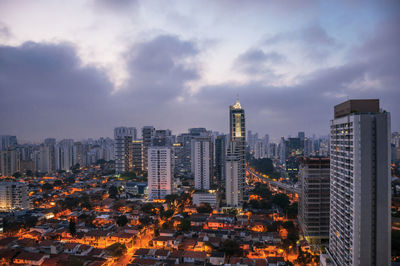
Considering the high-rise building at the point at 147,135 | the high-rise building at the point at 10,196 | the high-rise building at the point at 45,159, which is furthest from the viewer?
the high-rise building at the point at 45,159

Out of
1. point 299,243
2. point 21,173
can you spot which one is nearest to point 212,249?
point 299,243

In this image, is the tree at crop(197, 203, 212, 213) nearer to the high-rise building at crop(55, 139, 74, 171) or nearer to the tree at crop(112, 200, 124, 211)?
the tree at crop(112, 200, 124, 211)

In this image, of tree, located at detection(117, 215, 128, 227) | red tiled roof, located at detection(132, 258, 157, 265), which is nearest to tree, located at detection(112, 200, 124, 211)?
tree, located at detection(117, 215, 128, 227)

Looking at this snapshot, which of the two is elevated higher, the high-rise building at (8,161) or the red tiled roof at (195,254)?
the high-rise building at (8,161)

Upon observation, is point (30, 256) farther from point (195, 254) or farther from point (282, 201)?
point (282, 201)

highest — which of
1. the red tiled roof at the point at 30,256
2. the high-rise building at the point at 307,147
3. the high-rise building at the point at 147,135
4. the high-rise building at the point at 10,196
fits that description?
the high-rise building at the point at 147,135

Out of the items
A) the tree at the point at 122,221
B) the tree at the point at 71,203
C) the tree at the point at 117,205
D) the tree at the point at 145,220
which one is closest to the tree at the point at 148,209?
the tree at the point at 145,220

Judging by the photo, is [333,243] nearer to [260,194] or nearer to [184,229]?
[184,229]

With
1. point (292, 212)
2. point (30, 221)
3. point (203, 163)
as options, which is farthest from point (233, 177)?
point (30, 221)

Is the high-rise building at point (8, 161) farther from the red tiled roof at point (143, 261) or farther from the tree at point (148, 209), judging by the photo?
the red tiled roof at point (143, 261)
